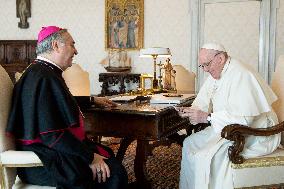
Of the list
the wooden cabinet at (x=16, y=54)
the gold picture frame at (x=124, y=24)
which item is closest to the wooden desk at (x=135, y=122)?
the gold picture frame at (x=124, y=24)

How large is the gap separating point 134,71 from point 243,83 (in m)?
5.30

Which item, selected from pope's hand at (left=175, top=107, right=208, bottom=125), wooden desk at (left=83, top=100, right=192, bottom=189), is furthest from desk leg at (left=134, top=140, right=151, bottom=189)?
pope's hand at (left=175, top=107, right=208, bottom=125)

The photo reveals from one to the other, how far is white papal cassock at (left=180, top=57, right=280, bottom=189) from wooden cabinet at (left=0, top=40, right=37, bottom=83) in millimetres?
6152

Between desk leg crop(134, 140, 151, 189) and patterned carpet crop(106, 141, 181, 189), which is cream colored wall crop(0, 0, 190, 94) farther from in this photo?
desk leg crop(134, 140, 151, 189)

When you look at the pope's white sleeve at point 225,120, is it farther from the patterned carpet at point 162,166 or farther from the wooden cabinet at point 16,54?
the wooden cabinet at point 16,54

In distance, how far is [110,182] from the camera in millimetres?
2311

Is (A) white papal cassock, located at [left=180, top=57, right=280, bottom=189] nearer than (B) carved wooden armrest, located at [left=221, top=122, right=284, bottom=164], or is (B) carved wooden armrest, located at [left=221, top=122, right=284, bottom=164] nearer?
(B) carved wooden armrest, located at [left=221, top=122, right=284, bottom=164]

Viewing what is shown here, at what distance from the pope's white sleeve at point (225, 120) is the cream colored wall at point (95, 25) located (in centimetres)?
476


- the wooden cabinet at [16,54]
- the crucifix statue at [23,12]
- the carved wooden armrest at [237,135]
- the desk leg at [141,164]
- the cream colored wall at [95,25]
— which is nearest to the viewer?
the carved wooden armrest at [237,135]

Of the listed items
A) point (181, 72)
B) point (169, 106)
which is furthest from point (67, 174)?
point (181, 72)

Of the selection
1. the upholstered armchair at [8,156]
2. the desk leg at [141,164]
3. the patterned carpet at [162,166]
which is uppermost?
the upholstered armchair at [8,156]

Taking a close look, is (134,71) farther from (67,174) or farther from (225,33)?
(67,174)

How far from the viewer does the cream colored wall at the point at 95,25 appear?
760cm

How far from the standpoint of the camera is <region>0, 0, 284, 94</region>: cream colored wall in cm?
760
